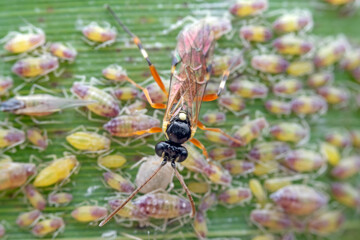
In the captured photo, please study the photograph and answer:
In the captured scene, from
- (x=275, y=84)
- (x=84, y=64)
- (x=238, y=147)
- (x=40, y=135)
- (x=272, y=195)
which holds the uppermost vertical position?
(x=84, y=64)

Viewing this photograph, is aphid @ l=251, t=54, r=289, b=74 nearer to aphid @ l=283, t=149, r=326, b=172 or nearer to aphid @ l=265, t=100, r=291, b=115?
aphid @ l=265, t=100, r=291, b=115

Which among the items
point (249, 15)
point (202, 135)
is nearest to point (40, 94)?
point (202, 135)

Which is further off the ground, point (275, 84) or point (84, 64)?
point (84, 64)

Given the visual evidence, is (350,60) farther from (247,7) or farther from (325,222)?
(325,222)

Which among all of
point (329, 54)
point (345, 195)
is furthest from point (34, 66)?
point (345, 195)

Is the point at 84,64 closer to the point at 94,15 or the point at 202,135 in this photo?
the point at 94,15
